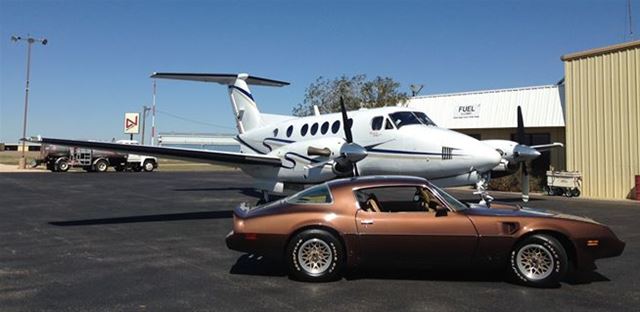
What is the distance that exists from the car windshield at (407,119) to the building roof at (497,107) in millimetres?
16347

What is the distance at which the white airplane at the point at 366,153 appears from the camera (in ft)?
40.1

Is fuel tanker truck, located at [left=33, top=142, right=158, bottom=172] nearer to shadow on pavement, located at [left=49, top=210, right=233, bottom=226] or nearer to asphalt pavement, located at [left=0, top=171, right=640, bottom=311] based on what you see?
shadow on pavement, located at [left=49, top=210, right=233, bottom=226]

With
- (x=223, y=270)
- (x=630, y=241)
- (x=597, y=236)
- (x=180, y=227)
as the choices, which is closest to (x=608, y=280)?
(x=597, y=236)

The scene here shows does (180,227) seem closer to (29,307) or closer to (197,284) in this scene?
(197,284)

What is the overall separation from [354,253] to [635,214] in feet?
39.8

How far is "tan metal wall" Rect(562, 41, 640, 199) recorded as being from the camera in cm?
2050

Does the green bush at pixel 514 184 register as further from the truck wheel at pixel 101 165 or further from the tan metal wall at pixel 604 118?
the truck wheel at pixel 101 165

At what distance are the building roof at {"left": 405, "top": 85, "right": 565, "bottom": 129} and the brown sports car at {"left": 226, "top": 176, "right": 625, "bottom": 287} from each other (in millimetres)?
22536

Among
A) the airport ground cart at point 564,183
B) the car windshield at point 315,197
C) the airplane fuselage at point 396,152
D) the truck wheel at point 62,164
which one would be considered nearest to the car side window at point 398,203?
the car windshield at point 315,197

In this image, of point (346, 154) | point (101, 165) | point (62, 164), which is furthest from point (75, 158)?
point (346, 154)


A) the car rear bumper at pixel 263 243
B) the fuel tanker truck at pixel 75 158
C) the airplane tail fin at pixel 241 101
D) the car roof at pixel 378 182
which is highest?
the airplane tail fin at pixel 241 101

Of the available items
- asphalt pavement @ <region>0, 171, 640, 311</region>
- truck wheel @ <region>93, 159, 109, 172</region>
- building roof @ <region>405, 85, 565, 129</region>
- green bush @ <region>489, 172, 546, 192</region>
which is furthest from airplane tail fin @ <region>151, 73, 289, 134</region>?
truck wheel @ <region>93, 159, 109, 172</region>

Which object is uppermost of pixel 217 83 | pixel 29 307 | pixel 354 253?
pixel 217 83

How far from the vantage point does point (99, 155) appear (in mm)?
39781
